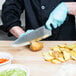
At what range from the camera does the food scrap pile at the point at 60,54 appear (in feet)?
3.02

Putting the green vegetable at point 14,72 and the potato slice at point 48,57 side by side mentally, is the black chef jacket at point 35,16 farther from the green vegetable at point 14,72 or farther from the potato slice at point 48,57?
the green vegetable at point 14,72

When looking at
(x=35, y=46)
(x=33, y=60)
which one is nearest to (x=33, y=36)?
(x=35, y=46)

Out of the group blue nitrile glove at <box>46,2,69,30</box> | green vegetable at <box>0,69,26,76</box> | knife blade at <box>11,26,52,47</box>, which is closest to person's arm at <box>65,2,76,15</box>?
blue nitrile glove at <box>46,2,69,30</box>

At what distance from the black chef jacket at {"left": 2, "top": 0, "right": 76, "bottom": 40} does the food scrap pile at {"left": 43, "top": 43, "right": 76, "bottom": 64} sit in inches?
10.5

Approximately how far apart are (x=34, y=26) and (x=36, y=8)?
0.45 ft

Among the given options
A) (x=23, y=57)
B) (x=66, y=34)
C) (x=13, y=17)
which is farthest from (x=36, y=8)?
(x=23, y=57)

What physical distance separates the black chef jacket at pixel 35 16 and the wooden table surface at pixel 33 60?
0.17 meters

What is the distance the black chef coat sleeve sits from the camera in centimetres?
121

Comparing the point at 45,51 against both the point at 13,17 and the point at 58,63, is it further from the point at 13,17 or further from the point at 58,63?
the point at 13,17

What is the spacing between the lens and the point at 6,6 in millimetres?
1298

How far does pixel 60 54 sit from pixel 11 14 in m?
0.50

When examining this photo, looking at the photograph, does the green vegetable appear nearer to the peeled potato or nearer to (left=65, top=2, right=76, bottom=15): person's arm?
the peeled potato

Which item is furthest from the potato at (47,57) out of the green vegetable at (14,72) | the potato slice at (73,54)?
the green vegetable at (14,72)

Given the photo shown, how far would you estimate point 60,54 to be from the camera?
38.3 inches
